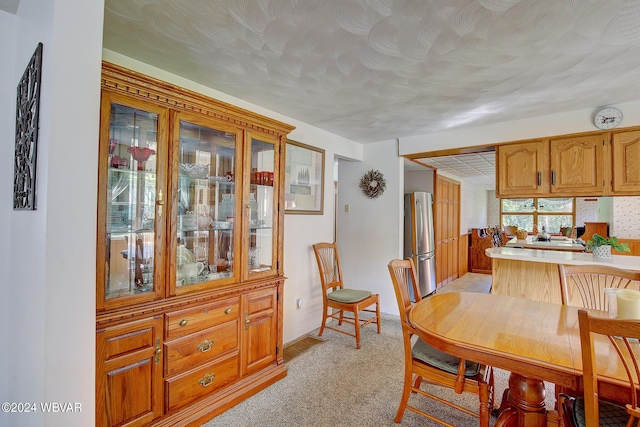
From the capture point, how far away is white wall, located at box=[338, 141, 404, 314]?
12.9 feet

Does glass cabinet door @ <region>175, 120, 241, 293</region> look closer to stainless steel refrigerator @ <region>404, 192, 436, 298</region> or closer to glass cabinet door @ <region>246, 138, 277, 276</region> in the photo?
glass cabinet door @ <region>246, 138, 277, 276</region>

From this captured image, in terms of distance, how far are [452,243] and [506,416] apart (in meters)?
4.93

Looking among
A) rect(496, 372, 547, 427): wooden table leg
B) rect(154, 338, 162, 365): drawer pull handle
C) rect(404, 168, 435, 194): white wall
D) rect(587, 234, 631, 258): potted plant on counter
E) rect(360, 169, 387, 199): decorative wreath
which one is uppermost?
rect(404, 168, 435, 194): white wall

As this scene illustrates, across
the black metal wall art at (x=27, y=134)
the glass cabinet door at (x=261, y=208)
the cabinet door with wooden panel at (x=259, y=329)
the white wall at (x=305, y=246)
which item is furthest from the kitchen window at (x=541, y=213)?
the black metal wall art at (x=27, y=134)

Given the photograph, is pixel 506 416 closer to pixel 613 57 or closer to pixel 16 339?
pixel 613 57

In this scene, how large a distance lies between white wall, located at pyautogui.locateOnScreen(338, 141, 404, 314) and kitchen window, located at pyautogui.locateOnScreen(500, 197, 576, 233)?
178 inches

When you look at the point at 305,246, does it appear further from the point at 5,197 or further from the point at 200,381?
the point at 5,197

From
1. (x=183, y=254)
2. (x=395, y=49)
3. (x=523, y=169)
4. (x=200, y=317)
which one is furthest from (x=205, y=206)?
(x=523, y=169)

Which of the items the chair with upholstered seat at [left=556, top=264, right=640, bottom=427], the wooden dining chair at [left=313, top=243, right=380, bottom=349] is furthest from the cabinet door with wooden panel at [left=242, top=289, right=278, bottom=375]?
the chair with upholstered seat at [left=556, top=264, right=640, bottom=427]

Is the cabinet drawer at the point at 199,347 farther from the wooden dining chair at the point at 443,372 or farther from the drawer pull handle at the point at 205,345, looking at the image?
the wooden dining chair at the point at 443,372

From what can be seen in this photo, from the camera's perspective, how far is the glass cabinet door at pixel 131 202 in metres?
1.57

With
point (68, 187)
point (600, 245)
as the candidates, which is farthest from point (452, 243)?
point (68, 187)

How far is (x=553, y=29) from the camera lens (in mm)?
1565

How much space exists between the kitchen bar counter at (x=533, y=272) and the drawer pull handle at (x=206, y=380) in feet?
9.19
